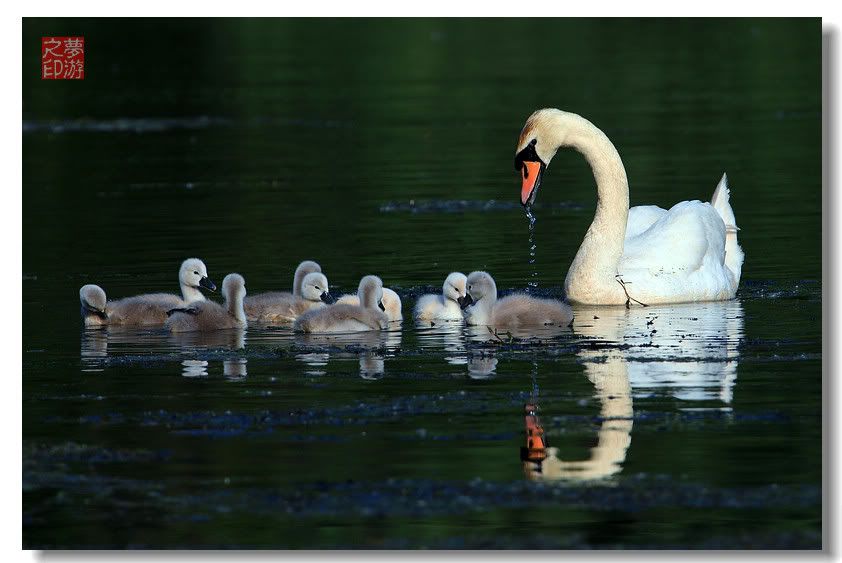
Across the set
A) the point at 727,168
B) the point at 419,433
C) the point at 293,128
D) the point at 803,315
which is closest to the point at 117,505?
the point at 419,433

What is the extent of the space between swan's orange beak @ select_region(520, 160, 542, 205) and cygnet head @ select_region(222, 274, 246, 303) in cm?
257

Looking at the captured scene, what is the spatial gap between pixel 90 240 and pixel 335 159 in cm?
712

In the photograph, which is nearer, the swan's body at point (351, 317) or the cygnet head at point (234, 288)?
the swan's body at point (351, 317)

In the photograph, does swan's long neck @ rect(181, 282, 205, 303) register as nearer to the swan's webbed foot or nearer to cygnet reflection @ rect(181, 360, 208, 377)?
cygnet reflection @ rect(181, 360, 208, 377)

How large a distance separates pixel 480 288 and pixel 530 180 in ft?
5.50

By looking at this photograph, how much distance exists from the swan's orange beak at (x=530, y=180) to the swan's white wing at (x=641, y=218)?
145 cm

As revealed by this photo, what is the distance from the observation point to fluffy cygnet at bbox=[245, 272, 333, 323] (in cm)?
1430

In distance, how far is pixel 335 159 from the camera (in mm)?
25281

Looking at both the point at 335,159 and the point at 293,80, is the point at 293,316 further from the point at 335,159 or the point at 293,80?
the point at 293,80

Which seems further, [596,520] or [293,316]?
[293,316]

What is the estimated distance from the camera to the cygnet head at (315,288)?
14297mm

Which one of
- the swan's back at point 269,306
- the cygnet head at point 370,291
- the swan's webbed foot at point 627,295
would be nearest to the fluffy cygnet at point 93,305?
the swan's back at point 269,306

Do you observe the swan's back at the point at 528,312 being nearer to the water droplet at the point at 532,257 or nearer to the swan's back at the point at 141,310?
the water droplet at the point at 532,257

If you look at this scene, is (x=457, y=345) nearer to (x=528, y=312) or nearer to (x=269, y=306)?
(x=528, y=312)
